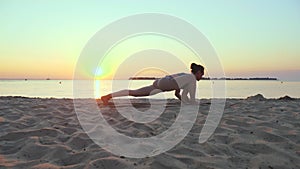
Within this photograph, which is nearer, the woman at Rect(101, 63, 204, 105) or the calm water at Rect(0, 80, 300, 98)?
the woman at Rect(101, 63, 204, 105)

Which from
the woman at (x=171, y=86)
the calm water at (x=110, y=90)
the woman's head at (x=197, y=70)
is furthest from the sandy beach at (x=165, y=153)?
the calm water at (x=110, y=90)

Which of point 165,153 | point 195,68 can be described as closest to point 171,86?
point 195,68

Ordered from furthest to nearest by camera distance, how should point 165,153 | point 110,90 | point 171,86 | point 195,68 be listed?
1. point 110,90
2. point 195,68
3. point 171,86
4. point 165,153

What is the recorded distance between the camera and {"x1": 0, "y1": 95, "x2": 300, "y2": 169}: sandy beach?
296cm

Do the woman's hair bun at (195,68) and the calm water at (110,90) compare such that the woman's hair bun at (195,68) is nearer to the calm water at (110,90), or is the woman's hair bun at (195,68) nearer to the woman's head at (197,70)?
the woman's head at (197,70)

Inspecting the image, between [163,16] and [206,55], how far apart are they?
4.66 feet

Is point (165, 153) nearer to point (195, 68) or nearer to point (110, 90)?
point (195, 68)

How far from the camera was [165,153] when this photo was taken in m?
3.23

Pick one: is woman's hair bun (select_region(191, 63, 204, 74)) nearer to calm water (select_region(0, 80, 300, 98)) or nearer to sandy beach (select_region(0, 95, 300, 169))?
sandy beach (select_region(0, 95, 300, 169))

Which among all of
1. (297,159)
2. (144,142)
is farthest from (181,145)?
Result: (297,159)

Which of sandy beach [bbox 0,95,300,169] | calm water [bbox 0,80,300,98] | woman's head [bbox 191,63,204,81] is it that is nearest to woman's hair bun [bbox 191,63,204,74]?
woman's head [bbox 191,63,204,81]

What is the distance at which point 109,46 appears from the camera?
525cm

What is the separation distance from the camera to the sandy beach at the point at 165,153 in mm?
2955

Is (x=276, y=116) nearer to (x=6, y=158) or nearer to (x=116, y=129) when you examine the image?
(x=116, y=129)
